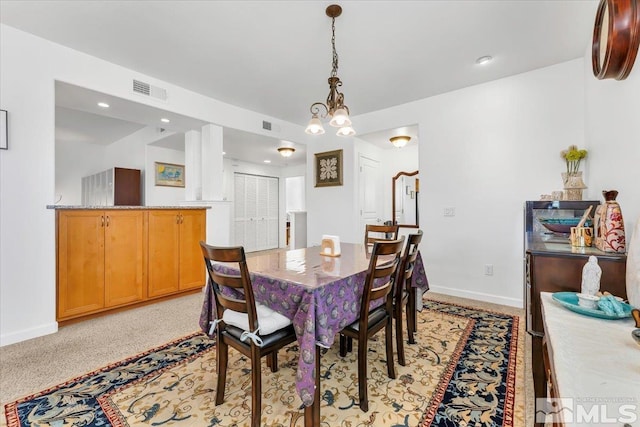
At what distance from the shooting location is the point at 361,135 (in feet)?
14.6

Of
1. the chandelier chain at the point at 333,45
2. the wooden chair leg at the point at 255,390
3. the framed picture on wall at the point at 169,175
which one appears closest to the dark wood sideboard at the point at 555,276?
the wooden chair leg at the point at 255,390

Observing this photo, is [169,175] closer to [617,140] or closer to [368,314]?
[368,314]

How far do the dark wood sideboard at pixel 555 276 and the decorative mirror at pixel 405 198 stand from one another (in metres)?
3.37

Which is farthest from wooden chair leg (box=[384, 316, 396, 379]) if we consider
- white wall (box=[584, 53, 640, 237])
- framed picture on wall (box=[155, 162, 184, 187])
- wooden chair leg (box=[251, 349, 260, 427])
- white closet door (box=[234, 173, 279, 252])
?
white closet door (box=[234, 173, 279, 252])

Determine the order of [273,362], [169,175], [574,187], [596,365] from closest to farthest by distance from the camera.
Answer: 1. [596,365]
2. [273,362]
3. [574,187]
4. [169,175]

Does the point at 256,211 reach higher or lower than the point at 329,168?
lower

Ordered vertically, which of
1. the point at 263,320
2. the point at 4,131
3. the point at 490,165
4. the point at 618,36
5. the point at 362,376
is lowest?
the point at 362,376

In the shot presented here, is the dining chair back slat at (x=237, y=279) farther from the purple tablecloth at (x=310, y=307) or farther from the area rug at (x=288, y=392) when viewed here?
the area rug at (x=288, y=392)

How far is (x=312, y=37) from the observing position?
2.44 meters

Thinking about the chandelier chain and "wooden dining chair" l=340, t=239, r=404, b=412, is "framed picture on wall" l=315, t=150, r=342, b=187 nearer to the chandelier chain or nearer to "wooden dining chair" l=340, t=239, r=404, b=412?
the chandelier chain

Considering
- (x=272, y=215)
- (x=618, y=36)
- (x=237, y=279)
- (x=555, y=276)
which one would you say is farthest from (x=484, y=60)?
(x=272, y=215)

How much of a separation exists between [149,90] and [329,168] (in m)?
2.72

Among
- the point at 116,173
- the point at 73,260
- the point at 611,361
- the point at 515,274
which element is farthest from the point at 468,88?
the point at 116,173

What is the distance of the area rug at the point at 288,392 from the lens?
1.46m
